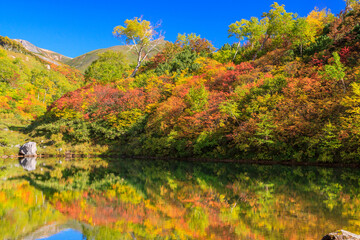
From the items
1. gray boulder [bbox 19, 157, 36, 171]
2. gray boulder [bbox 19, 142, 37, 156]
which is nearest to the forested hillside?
gray boulder [bbox 19, 142, 37, 156]

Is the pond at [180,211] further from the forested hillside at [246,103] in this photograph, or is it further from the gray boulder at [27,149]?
the gray boulder at [27,149]

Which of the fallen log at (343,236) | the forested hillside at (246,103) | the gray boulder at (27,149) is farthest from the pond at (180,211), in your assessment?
the gray boulder at (27,149)

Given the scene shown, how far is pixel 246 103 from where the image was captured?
25.2 metres

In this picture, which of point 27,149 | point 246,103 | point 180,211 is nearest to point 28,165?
point 27,149

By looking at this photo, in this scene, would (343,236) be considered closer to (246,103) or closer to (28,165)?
(246,103)

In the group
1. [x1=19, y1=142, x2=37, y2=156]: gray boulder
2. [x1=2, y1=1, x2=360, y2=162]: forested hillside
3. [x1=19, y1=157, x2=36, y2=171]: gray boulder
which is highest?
[x1=2, y1=1, x2=360, y2=162]: forested hillside

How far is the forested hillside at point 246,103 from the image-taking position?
20.2 meters

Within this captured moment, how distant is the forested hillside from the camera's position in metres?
20.2

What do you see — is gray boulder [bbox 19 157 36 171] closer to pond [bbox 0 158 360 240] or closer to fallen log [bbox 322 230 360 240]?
pond [bbox 0 158 360 240]

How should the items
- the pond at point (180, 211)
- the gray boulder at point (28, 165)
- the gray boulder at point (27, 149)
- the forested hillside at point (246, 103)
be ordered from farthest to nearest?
the gray boulder at point (27, 149), the forested hillside at point (246, 103), the gray boulder at point (28, 165), the pond at point (180, 211)

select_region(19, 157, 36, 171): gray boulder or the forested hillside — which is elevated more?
the forested hillside

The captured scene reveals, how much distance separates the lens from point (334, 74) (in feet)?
67.4

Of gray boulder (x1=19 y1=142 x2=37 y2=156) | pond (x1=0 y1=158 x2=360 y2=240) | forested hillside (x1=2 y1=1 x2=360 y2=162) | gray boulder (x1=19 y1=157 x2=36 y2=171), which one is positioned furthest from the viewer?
gray boulder (x1=19 y1=142 x2=37 y2=156)

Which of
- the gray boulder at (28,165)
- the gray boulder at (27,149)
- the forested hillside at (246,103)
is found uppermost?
the forested hillside at (246,103)
